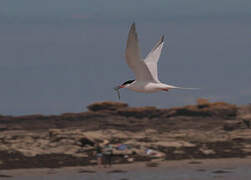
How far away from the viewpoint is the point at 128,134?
1406 inches

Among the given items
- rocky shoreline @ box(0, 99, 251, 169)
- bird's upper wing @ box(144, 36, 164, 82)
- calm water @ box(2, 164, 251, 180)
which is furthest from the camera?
rocky shoreline @ box(0, 99, 251, 169)

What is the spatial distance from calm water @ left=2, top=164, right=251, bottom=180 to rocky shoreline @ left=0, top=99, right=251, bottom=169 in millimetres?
1839

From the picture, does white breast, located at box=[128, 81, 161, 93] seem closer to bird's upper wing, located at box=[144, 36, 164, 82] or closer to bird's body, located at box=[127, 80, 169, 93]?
bird's body, located at box=[127, 80, 169, 93]

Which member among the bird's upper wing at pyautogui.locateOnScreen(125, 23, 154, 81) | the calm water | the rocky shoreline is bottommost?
the calm water

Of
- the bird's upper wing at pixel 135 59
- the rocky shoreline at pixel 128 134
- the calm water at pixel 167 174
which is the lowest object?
the calm water at pixel 167 174

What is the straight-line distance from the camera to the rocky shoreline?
Result: 3012 centimetres

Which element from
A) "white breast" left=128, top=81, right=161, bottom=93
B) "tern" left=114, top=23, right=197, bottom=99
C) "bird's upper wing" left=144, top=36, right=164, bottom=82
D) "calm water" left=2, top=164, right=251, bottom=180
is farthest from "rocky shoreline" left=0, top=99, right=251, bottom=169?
"white breast" left=128, top=81, right=161, bottom=93

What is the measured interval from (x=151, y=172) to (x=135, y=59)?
41.7 feet

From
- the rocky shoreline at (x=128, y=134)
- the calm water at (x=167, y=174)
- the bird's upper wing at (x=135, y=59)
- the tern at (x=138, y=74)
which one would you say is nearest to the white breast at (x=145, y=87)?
the tern at (x=138, y=74)

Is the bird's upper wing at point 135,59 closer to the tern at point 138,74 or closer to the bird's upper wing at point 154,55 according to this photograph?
the tern at point 138,74

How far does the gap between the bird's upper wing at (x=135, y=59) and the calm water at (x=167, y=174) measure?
10671 mm

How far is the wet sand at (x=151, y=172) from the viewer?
26375mm

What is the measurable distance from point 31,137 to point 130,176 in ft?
29.9

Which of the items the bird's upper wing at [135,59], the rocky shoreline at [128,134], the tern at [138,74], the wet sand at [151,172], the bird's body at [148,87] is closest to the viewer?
the bird's upper wing at [135,59]
